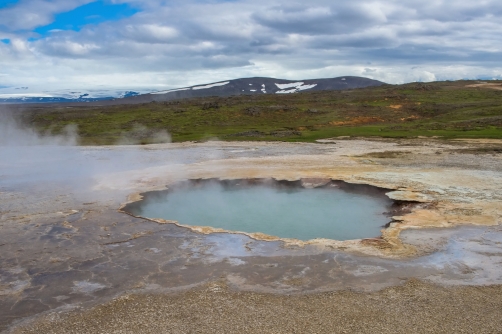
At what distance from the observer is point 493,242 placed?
11.2 m

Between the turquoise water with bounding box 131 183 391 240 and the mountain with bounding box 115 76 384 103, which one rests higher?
the mountain with bounding box 115 76 384 103

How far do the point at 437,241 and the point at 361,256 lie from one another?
7.75 feet

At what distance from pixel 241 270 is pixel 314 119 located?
40658 millimetres

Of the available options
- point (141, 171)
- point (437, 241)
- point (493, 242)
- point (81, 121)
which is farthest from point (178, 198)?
point (81, 121)

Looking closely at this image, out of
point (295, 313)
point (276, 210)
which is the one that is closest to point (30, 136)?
point (276, 210)

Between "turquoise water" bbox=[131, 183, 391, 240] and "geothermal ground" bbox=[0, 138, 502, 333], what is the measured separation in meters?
0.89

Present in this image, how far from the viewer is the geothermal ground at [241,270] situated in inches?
303

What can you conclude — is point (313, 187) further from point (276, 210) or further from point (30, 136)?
point (30, 136)

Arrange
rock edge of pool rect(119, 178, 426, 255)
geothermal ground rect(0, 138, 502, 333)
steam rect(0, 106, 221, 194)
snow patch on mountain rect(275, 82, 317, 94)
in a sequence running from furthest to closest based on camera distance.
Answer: snow patch on mountain rect(275, 82, 317, 94) < steam rect(0, 106, 221, 194) < rock edge of pool rect(119, 178, 426, 255) < geothermal ground rect(0, 138, 502, 333)

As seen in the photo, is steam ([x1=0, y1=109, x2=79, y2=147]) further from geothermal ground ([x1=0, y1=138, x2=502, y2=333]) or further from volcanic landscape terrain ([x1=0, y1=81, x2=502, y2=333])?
geothermal ground ([x1=0, y1=138, x2=502, y2=333])

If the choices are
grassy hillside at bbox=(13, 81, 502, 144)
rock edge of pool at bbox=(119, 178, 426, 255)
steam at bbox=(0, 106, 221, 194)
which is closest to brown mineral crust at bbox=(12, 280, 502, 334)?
rock edge of pool at bbox=(119, 178, 426, 255)

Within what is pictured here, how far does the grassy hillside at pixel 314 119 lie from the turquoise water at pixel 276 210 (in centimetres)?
1785

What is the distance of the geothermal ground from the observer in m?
7.69

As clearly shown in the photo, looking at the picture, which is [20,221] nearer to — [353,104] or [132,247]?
[132,247]
